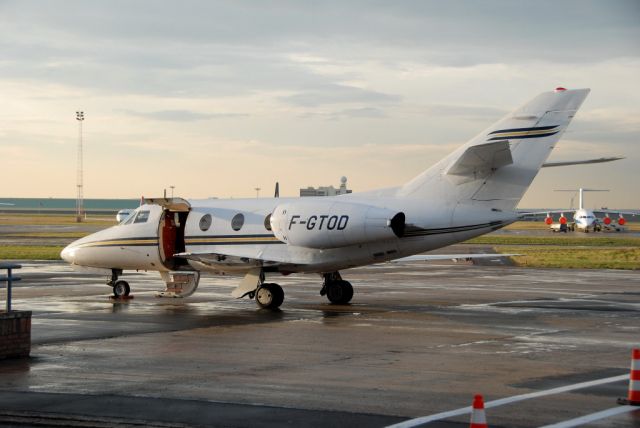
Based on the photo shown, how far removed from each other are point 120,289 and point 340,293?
269 inches

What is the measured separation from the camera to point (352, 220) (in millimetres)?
22859

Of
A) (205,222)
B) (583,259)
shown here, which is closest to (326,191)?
(205,222)

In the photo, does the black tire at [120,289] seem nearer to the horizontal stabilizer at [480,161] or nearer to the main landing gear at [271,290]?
the main landing gear at [271,290]

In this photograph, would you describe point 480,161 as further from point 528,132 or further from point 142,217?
point 142,217

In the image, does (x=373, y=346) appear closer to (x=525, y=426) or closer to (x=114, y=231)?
(x=525, y=426)

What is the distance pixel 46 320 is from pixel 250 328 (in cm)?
485

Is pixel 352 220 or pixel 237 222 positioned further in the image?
pixel 237 222

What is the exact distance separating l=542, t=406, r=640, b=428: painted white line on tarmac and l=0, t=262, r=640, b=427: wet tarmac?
0.13 m

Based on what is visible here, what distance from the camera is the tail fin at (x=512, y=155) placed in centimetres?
2202

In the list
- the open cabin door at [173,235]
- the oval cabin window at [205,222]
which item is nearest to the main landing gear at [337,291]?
the oval cabin window at [205,222]

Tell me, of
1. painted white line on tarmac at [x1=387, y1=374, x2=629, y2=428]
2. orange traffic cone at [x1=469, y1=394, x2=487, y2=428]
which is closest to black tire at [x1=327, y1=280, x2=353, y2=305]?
painted white line on tarmac at [x1=387, y1=374, x2=629, y2=428]

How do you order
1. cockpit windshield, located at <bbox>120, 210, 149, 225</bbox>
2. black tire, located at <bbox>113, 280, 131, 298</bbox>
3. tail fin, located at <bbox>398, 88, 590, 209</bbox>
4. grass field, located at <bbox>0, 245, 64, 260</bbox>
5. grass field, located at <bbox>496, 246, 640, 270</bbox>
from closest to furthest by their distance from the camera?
tail fin, located at <bbox>398, 88, 590, 209</bbox>
black tire, located at <bbox>113, 280, 131, 298</bbox>
cockpit windshield, located at <bbox>120, 210, 149, 225</bbox>
grass field, located at <bbox>496, 246, 640, 270</bbox>
grass field, located at <bbox>0, 245, 64, 260</bbox>

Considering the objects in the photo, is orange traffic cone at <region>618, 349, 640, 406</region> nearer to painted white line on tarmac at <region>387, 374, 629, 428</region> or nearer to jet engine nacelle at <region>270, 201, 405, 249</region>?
painted white line on tarmac at <region>387, 374, 629, 428</region>

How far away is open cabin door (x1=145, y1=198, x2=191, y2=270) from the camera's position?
27219 mm
